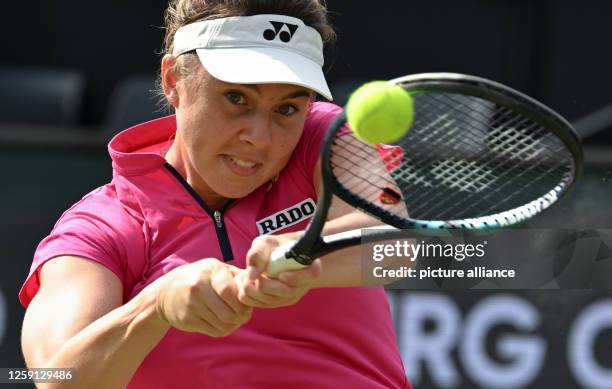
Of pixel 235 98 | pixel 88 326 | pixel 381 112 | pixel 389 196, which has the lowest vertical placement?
pixel 88 326

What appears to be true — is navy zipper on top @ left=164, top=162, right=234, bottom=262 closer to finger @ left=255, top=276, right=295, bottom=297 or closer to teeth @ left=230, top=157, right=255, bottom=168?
teeth @ left=230, top=157, right=255, bottom=168

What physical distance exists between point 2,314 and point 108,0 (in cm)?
202

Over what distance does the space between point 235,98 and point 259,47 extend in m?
0.11

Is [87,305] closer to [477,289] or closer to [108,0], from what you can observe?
[477,289]

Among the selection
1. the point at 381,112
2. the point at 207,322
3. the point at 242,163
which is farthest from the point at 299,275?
the point at 242,163

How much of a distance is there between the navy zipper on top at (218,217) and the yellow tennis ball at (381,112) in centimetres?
56

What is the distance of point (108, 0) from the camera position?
18.0 ft

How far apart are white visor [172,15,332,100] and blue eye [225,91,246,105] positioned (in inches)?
2.0

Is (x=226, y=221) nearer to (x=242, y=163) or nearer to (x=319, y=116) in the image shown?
(x=242, y=163)

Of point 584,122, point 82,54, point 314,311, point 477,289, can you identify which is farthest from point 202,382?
point 82,54

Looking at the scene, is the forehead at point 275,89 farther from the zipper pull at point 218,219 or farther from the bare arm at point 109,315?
the bare arm at point 109,315

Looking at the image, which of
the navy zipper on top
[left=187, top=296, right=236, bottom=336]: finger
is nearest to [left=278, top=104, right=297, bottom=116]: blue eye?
the navy zipper on top

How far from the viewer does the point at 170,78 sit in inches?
92.3

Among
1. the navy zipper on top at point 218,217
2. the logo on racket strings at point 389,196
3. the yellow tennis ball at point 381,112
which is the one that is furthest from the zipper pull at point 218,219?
the yellow tennis ball at point 381,112
